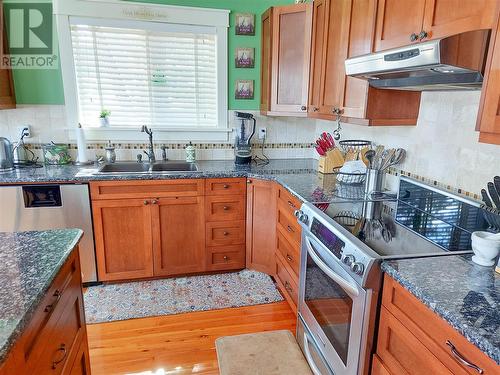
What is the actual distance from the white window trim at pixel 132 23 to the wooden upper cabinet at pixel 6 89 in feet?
1.30

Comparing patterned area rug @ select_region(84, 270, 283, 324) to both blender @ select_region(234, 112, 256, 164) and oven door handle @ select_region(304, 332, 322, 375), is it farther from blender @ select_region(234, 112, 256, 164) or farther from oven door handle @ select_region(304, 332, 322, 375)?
blender @ select_region(234, 112, 256, 164)

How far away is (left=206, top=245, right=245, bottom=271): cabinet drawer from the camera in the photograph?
297 cm

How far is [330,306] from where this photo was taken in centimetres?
170

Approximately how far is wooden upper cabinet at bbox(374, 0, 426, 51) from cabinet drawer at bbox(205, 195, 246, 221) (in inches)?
60.5

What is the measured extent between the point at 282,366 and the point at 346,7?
2.17m

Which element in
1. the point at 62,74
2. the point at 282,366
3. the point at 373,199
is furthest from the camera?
the point at 62,74

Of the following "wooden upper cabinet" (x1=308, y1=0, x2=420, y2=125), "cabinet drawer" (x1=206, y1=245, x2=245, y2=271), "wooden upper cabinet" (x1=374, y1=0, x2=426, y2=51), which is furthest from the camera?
"cabinet drawer" (x1=206, y1=245, x2=245, y2=271)

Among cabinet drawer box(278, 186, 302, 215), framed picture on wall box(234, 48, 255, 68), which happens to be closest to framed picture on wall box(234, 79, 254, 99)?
framed picture on wall box(234, 48, 255, 68)

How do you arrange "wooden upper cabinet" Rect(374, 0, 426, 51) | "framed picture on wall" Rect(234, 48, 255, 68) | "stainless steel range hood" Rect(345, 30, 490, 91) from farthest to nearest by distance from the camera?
1. "framed picture on wall" Rect(234, 48, 255, 68)
2. "wooden upper cabinet" Rect(374, 0, 426, 51)
3. "stainless steel range hood" Rect(345, 30, 490, 91)

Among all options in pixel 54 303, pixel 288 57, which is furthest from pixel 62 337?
pixel 288 57

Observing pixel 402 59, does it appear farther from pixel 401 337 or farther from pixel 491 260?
pixel 401 337

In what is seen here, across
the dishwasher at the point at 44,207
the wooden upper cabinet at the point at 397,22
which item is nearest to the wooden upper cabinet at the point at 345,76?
the wooden upper cabinet at the point at 397,22

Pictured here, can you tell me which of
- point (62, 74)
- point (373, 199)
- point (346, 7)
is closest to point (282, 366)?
point (373, 199)

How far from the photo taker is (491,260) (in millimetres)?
1268
